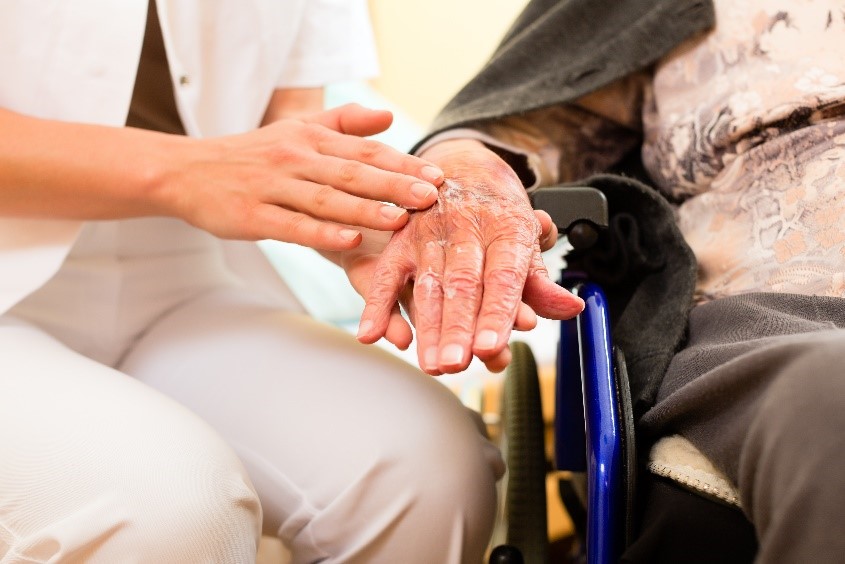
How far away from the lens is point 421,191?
0.65 m

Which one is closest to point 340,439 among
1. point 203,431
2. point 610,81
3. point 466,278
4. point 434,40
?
point 203,431

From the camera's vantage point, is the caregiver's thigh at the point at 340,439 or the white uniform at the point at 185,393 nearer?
the white uniform at the point at 185,393

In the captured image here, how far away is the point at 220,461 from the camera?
62 cm

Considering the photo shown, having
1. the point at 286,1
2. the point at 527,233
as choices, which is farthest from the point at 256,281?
the point at 527,233

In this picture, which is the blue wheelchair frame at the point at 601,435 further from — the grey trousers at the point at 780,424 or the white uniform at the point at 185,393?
the white uniform at the point at 185,393

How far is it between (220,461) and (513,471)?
0.32 metres

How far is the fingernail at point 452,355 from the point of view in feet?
1.65

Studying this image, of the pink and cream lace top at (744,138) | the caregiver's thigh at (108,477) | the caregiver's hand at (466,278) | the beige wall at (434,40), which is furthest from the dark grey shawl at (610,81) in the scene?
the beige wall at (434,40)

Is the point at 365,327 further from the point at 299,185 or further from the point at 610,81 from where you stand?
the point at 610,81

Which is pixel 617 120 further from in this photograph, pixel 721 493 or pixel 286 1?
pixel 721 493

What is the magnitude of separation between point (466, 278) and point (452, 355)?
88 mm

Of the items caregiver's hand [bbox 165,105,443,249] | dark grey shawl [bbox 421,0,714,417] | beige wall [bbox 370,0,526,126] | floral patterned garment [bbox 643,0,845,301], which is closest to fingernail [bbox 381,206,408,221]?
caregiver's hand [bbox 165,105,443,249]

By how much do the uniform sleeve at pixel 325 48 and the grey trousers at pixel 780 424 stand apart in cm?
67

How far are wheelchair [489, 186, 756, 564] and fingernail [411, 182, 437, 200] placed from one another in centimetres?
12
